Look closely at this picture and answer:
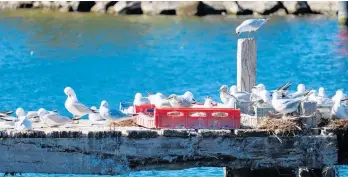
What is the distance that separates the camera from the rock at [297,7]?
73575mm

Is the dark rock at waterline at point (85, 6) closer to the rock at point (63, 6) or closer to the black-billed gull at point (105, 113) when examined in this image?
the rock at point (63, 6)

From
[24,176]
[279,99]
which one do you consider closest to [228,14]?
[24,176]

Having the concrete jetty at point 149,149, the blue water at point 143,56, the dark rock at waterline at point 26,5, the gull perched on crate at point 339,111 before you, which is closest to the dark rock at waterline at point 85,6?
the blue water at point 143,56

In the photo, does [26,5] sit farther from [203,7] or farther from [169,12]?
[203,7]

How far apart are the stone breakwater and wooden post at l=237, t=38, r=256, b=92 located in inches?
1859

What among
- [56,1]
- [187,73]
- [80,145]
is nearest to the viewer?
[80,145]

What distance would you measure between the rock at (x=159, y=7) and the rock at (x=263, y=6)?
4.17 metres

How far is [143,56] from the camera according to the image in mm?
60125

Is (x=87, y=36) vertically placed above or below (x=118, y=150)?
above

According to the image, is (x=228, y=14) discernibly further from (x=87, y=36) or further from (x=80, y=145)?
(x=80, y=145)

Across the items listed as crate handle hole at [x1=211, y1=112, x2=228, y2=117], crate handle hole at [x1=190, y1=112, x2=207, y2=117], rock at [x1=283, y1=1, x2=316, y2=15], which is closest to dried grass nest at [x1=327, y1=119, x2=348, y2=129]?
crate handle hole at [x1=211, y1=112, x2=228, y2=117]

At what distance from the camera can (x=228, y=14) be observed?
245 ft

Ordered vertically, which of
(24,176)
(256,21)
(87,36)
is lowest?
(24,176)

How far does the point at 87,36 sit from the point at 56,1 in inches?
540
